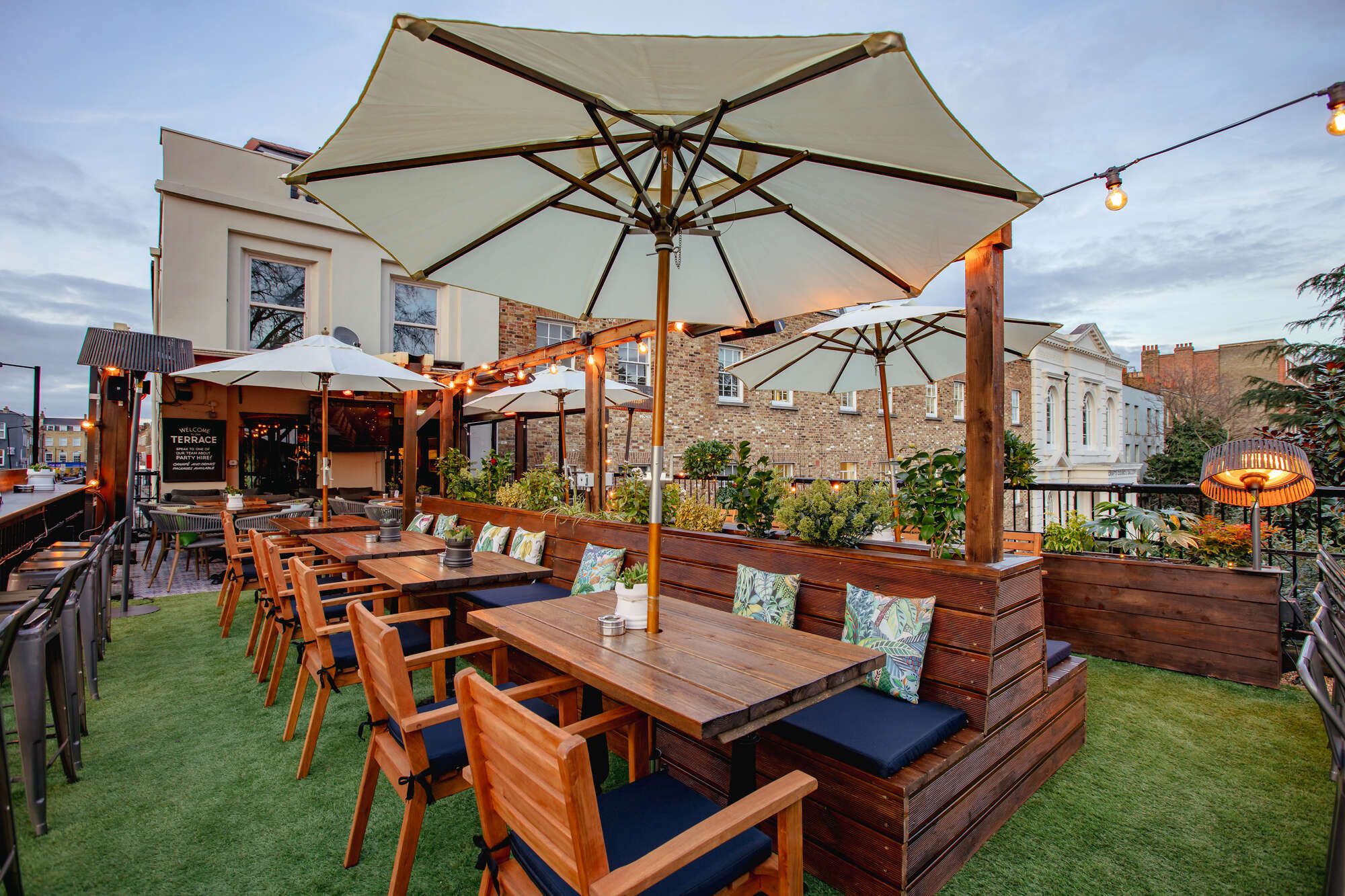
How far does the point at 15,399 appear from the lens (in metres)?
44.6

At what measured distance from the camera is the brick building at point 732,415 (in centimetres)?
1189

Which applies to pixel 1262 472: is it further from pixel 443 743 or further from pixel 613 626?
pixel 443 743

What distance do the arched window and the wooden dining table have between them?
78.9 feet

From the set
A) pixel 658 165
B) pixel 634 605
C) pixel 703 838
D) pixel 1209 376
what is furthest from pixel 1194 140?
pixel 1209 376

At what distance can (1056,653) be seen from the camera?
10.1ft

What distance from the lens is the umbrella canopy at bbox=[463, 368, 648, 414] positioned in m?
7.78

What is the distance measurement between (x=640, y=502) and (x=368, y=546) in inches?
88.3

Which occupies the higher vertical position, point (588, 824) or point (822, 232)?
point (822, 232)

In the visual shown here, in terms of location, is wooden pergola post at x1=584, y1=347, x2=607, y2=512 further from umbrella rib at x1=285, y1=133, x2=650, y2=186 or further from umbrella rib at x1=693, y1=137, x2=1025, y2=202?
umbrella rib at x1=693, y1=137, x2=1025, y2=202

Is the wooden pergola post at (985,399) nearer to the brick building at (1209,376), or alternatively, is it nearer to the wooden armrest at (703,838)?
the wooden armrest at (703,838)

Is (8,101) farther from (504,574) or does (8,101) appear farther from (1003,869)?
(1003,869)

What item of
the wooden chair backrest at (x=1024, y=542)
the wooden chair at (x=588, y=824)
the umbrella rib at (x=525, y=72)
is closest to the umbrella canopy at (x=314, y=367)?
the umbrella rib at (x=525, y=72)

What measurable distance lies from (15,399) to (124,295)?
1217 centimetres

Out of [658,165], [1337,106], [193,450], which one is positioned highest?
[1337,106]
